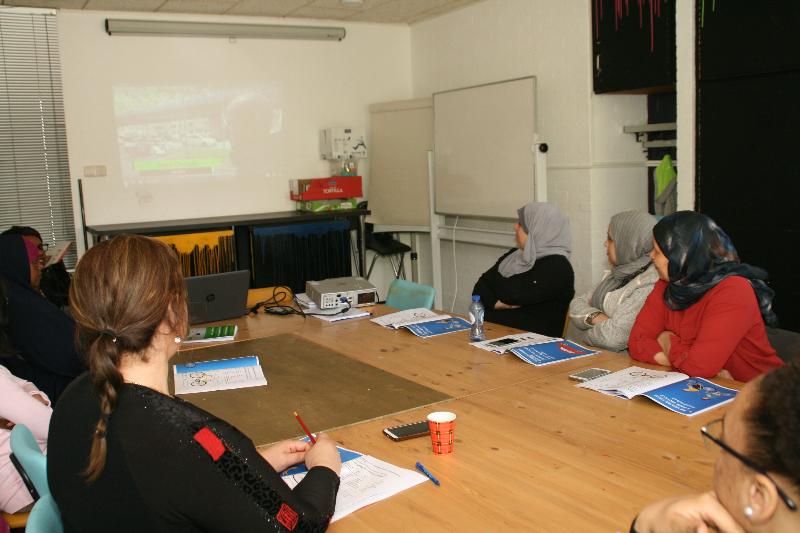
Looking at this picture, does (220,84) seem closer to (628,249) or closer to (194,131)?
(194,131)

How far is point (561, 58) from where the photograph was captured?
5449 millimetres

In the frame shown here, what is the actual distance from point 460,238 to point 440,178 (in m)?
0.54

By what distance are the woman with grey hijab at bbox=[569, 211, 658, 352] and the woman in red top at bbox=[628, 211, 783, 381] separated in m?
0.25

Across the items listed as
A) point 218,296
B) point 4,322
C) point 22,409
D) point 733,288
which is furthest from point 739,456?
point 218,296

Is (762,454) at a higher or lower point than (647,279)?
higher

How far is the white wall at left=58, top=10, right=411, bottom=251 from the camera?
5.87 meters

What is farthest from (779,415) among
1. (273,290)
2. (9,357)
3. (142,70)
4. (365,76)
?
(365,76)

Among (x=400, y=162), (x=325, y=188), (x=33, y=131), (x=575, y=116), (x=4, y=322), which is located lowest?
(x=4, y=322)

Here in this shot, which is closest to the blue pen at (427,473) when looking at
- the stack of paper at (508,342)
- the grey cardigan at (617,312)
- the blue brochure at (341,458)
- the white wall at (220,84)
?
the blue brochure at (341,458)

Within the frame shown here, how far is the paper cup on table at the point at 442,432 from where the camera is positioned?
192 centimetres

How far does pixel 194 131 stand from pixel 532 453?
199 inches

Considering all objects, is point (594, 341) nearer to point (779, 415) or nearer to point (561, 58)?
point (779, 415)

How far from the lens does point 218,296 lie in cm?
380

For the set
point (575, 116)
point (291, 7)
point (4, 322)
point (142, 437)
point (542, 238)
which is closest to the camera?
point (142, 437)
